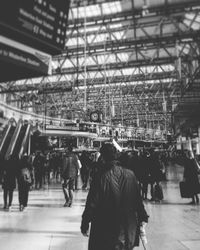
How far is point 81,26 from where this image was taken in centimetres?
1463

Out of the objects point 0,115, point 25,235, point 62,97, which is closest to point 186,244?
point 25,235

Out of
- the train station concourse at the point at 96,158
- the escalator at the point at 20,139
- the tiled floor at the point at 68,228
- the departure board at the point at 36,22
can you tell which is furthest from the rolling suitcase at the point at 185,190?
the escalator at the point at 20,139

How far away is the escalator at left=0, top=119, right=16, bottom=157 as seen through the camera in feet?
53.0

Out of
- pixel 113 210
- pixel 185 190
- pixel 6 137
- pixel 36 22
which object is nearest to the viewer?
pixel 113 210

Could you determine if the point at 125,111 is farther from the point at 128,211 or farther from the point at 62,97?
the point at 128,211

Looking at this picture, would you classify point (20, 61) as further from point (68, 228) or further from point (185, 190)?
point (185, 190)

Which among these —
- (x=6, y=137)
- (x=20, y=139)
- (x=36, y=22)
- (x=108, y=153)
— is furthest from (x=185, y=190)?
(x=6, y=137)

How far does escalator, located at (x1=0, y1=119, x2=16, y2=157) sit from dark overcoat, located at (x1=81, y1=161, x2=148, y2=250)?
14110 mm

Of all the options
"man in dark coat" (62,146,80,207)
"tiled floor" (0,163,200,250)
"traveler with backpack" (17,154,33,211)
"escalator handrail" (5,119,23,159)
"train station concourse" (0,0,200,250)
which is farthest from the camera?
"escalator handrail" (5,119,23,159)

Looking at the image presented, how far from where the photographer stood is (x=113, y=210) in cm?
270

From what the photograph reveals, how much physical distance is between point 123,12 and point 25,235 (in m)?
11.8

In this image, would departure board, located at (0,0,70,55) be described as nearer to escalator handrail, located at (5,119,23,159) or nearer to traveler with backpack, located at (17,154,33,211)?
traveler with backpack, located at (17,154,33,211)

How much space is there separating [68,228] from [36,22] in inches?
160

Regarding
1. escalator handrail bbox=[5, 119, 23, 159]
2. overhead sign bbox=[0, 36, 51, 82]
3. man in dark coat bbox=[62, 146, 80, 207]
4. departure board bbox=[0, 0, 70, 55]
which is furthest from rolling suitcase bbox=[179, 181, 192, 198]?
escalator handrail bbox=[5, 119, 23, 159]
